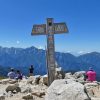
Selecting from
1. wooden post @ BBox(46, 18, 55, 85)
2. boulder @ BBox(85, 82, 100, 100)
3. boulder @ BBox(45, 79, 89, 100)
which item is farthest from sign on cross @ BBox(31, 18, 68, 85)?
boulder @ BBox(45, 79, 89, 100)

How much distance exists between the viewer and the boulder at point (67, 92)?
40.5ft

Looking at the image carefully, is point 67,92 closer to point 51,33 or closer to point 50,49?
point 50,49

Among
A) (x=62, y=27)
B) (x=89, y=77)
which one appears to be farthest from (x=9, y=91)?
(x=89, y=77)

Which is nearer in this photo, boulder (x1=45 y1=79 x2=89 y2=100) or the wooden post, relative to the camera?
boulder (x1=45 y1=79 x2=89 y2=100)

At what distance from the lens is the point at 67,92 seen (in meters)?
12.5

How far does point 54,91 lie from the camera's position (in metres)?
13.0

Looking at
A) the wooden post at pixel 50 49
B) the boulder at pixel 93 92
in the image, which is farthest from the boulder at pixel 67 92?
the wooden post at pixel 50 49

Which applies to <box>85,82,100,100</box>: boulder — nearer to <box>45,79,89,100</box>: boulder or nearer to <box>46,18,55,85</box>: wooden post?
<box>46,18,55,85</box>: wooden post

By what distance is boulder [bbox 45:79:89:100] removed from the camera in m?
12.4

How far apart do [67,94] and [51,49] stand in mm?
8676

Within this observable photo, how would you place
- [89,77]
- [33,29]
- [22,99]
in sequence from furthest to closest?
[89,77] → [33,29] → [22,99]

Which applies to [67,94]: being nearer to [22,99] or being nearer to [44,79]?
[22,99]

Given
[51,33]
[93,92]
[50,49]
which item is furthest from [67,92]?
[51,33]

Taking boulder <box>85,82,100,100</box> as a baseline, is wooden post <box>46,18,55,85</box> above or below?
above
